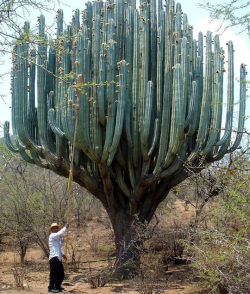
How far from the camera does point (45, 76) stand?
948cm

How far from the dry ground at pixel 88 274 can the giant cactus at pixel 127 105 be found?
91cm

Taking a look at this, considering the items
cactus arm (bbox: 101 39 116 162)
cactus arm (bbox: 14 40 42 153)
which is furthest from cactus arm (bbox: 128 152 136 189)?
cactus arm (bbox: 14 40 42 153)

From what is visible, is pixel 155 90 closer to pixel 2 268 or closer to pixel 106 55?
pixel 106 55

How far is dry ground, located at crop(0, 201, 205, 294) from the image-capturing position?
767 centimetres

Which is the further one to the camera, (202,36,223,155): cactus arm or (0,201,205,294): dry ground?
(202,36,223,155): cactus arm

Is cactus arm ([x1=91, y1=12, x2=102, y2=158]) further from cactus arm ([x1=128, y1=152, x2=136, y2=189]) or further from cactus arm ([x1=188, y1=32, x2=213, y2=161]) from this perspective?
cactus arm ([x1=188, y1=32, x2=213, y2=161])

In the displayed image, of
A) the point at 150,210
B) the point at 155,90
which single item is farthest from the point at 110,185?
the point at 155,90

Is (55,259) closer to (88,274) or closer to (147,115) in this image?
(88,274)

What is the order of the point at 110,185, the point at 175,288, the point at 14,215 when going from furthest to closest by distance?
the point at 14,215, the point at 110,185, the point at 175,288

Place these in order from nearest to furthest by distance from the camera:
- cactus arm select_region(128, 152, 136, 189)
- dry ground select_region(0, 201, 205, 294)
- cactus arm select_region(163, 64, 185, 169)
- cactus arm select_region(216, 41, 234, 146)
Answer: dry ground select_region(0, 201, 205, 294) < cactus arm select_region(163, 64, 185, 169) < cactus arm select_region(128, 152, 136, 189) < cactus arm select_region(216, 41, 234, 146)

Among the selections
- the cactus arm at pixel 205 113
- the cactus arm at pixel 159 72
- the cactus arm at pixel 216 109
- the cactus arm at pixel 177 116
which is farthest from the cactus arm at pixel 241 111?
the cactus arm at pixel 159 72

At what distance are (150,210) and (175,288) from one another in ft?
6.60

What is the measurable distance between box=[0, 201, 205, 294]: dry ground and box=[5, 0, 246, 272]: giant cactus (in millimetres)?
914

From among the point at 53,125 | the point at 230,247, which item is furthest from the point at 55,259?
the point at 230,247
